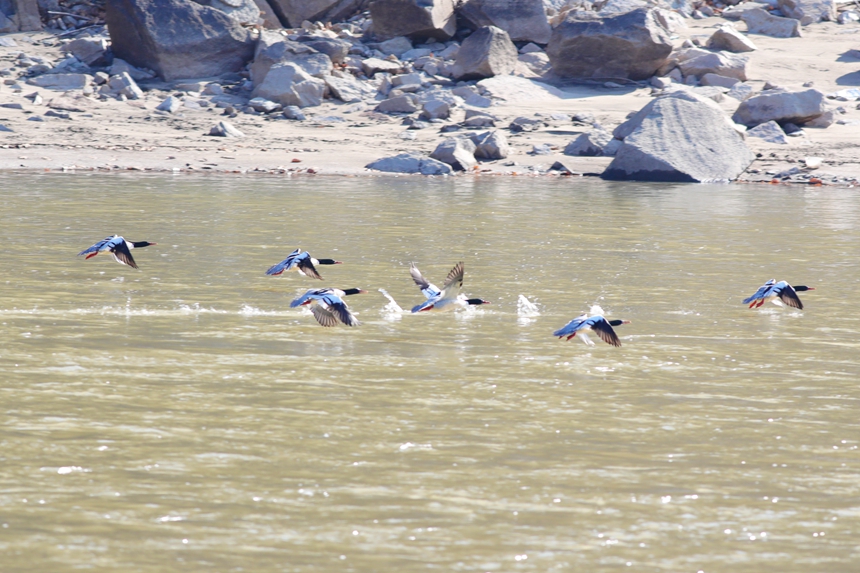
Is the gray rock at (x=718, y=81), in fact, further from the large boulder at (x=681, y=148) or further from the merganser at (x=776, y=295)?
the merganser at (x=776, y=295)

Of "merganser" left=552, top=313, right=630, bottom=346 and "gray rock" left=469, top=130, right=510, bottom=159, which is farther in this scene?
"gray rock" left=469, top=130, right=510, bottom=159

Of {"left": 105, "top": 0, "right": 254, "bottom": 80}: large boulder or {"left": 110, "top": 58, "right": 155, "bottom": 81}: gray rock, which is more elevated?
{"left": 105, "top": 0, "right": 254, "bottom": 80}: large boulder

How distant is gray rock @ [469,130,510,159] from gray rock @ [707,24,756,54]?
23.8ft

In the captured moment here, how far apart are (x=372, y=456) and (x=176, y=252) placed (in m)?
5.68

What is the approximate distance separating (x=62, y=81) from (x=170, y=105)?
8.32 feet

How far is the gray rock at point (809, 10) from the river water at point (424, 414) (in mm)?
16709

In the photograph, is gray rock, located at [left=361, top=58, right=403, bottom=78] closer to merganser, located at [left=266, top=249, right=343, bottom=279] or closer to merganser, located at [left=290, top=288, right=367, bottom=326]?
merganser, located at [left=266, top=249, right=343, bottom=279]

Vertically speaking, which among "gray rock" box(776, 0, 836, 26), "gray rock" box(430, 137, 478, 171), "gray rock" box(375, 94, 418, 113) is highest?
"gray rock" box(776, 0, 836, 26)

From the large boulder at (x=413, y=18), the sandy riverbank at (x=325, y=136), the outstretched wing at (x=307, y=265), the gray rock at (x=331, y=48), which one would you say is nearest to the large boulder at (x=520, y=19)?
the large boulder at (x=413, y=18)

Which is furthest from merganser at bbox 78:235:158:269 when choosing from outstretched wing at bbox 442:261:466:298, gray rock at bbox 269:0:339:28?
gray rock at bbox 269:0:339:28

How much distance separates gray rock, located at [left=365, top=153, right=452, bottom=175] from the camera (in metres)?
17.8

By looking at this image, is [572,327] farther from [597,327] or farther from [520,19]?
[520,19]

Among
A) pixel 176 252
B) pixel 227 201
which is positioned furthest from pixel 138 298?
pixel 227 201

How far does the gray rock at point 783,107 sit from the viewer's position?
1895cm
